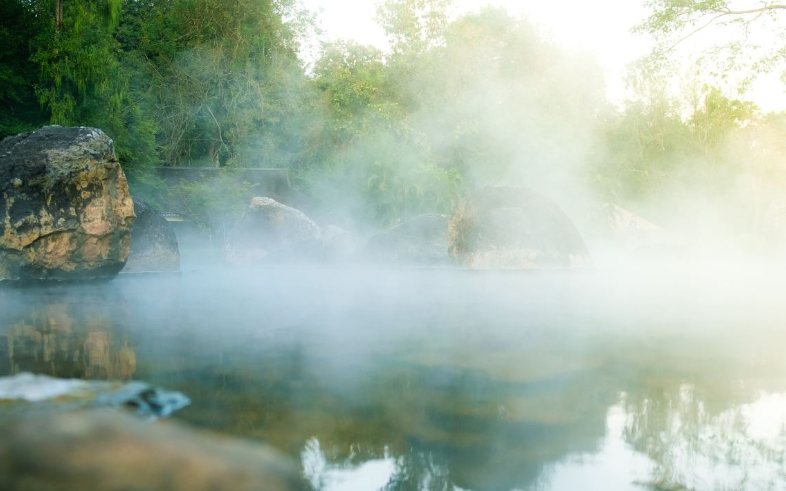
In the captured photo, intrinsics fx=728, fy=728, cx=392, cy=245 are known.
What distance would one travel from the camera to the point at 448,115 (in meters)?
24.2

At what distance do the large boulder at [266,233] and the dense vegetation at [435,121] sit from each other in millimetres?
5549

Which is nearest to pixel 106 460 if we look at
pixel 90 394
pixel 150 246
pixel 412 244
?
pixel 90 394

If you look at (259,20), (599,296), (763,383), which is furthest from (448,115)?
(763,383)

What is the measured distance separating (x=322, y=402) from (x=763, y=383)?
2.44 m

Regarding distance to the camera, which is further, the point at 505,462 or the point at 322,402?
the point at 322,402

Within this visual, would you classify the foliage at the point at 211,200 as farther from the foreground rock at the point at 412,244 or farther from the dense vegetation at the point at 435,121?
the foreground rock at the point at 412,244

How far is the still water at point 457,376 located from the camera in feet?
9.12

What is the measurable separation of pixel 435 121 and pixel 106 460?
2325cm

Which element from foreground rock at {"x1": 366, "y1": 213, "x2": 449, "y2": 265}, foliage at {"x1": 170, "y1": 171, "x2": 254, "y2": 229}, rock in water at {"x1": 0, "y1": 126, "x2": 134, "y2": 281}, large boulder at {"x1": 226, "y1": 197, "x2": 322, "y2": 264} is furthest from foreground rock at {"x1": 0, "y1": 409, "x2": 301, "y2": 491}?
foliage at {"x1": 170, "y1": 171, "x2": 254, "y2": 229}

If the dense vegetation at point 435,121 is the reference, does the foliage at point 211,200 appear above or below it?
below

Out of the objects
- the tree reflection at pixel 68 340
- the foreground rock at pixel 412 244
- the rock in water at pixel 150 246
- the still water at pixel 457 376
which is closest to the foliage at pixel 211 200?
the foreground rock at pixel 412 244

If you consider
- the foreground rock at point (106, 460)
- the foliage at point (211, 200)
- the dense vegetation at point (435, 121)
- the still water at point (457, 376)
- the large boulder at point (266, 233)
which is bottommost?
the still water at point (457, 376)

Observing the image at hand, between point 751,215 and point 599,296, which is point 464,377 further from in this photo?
point 751,215

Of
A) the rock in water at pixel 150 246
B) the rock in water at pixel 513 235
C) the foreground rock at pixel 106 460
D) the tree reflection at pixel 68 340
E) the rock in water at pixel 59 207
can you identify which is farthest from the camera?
the rock in water at pixel 513 235
